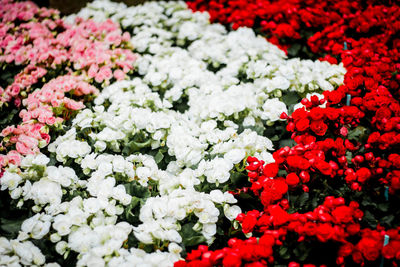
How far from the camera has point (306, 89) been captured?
2.20 metres

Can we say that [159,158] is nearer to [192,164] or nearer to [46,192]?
[192,164]

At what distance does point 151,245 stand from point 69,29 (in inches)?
96.7

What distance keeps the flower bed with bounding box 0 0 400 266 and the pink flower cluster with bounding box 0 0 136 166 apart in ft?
0.05

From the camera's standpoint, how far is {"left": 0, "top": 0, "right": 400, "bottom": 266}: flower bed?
1.29 m

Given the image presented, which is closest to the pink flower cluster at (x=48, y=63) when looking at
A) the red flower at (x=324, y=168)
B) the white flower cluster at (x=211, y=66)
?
the white flower cluster at (x=211, y=66)

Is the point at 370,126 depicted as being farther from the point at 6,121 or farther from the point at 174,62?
the point at 6,121

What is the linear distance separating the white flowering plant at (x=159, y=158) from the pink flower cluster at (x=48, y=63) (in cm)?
12

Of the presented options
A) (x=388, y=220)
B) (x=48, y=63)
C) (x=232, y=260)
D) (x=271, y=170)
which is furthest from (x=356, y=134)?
(x=48, y=63)

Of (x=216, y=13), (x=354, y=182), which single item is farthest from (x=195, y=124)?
(x=216, y=13)

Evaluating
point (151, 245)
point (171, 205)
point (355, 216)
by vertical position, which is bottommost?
point (151, 245)

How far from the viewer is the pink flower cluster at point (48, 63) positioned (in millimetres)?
1898

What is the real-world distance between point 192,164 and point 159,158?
228 mm

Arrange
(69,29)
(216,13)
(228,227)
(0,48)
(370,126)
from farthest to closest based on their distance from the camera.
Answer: (216,13), (69,29), (0,48), (370,126), (228,227)

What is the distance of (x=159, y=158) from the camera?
6.06ft
